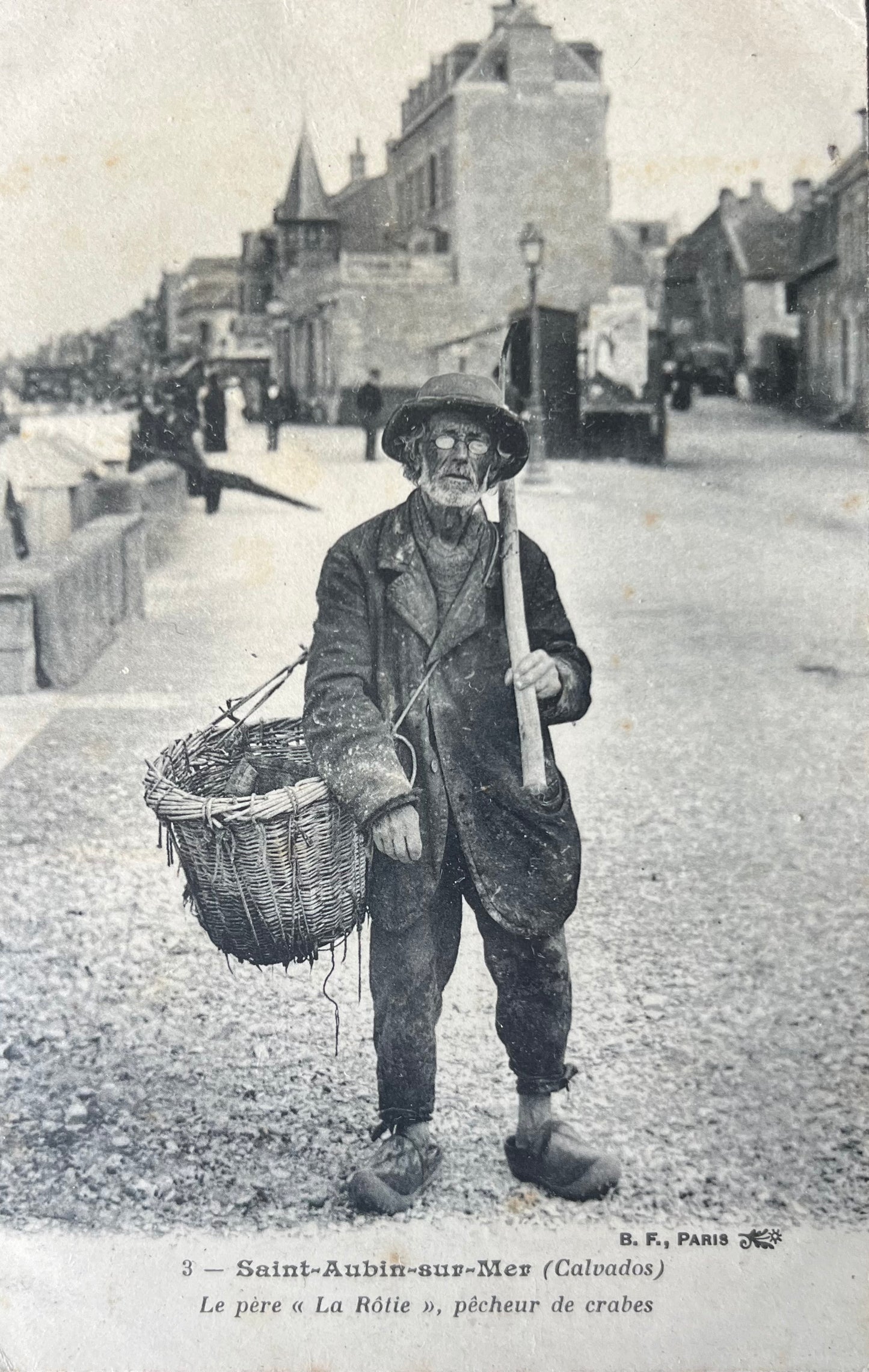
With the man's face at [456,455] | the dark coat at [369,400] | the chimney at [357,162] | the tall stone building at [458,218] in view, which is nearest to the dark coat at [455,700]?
the man's face at [456,455]

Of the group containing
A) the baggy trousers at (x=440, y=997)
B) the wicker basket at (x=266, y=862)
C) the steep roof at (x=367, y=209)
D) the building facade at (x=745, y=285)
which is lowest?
the baggy trousers at (x=440, y=997)

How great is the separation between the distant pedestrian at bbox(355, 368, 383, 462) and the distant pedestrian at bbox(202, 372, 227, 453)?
0.41 meters

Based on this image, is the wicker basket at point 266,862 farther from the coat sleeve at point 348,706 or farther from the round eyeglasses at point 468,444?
the round eyeglasses at point 468,444

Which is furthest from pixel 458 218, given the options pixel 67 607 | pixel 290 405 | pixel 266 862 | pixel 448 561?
pixel 266 862

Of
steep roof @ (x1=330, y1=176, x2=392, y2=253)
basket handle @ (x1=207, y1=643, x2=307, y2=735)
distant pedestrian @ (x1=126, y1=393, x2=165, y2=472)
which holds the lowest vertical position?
basket handle @ (x1=207, y1=643, x2=307, y2=735)

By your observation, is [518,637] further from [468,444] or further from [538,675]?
[468,444]

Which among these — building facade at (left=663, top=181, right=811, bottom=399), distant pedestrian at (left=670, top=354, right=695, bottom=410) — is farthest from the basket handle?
building facade at (left=663, top=181, right=811, bottom=399)

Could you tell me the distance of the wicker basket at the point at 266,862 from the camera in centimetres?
304

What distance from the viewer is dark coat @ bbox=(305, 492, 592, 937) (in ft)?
10.8

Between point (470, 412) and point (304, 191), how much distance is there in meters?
1.14

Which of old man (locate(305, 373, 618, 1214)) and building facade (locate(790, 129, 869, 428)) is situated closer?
old man (locate(305, 373, 618, 1214))

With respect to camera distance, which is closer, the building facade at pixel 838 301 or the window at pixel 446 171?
the window at pixel 446 171

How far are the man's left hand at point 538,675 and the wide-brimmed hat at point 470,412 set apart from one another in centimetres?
45

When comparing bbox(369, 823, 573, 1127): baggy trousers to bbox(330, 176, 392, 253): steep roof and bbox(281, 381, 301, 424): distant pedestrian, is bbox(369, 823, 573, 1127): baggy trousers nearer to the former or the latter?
bbox(281, 381, 301, 424): distant pedestrian
